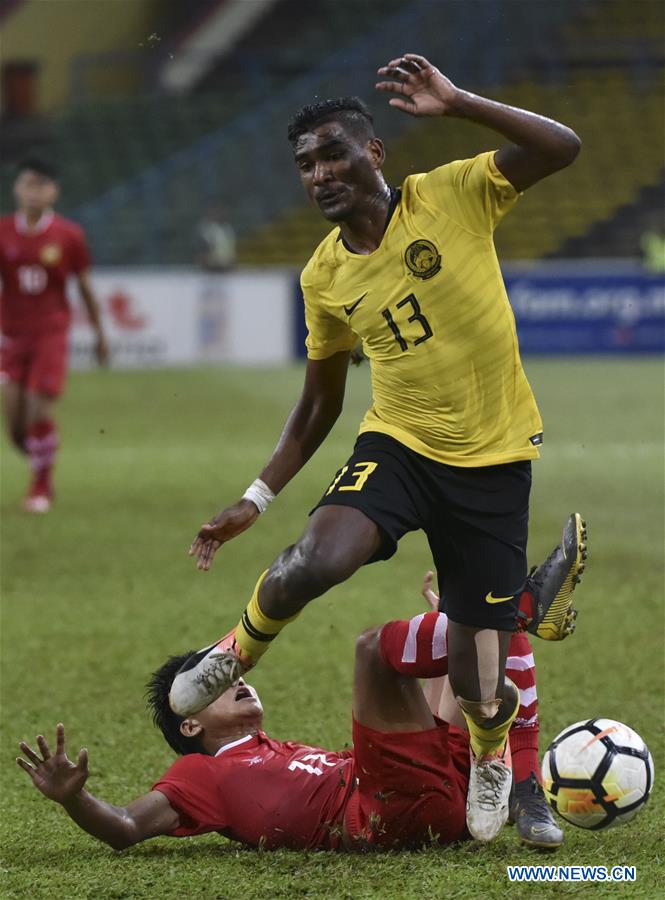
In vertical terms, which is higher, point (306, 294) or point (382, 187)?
point (382, 187)

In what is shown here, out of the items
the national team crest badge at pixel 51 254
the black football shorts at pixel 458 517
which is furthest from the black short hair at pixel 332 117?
the national team crest badge at pixel 51 254

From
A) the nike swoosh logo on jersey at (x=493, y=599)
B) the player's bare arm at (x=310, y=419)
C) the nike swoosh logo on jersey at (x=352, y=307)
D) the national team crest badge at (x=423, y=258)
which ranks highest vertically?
the national team crest badge at (x=423, y=258)

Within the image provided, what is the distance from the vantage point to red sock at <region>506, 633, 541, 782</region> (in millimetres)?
4500

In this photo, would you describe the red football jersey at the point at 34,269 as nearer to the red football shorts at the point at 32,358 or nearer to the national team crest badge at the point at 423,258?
the red football shorts at the point at 32,358

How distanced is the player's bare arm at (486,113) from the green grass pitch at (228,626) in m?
1.94

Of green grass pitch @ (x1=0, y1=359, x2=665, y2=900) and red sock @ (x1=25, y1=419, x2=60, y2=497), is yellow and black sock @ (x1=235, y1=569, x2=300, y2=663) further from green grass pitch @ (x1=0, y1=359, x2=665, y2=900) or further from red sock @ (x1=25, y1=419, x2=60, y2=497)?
red sock @ (x1=25, y1=419, x2=60, y2=497)

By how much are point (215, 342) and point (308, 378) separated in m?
18.4

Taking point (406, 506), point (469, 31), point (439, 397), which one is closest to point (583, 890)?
point (406, 506)

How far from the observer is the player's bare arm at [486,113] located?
3.88 meters

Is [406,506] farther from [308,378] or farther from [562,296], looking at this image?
[562,296]

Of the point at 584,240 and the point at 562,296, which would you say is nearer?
the point at 562,296

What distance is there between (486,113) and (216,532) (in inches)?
57.2

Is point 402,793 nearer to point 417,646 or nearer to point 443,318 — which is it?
point 417,646

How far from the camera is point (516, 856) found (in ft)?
13.6
